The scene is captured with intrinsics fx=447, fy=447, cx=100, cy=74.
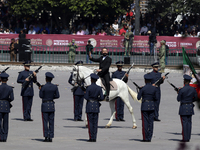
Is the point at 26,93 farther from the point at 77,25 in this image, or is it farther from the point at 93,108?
the point at 77,25

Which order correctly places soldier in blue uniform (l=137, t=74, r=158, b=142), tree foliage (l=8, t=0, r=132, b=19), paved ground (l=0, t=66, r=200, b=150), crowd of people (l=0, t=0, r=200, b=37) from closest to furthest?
1. paved ground (l=0, t=66, r=200, b=150)
2. soldier in blue uniform (l=137, t=74, r=158, b=142)
3. tree foliage (l=8, t=0, r=132, b=19)
4. crowd of people (l=0, t=0, r=200, b=37)

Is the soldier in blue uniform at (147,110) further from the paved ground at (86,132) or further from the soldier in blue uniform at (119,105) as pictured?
the soldier in blue uniform at (119,105)

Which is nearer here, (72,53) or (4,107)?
(4,107)

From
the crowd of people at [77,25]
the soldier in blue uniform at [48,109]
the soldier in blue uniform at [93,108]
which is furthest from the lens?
the crowd of people at [77,25]

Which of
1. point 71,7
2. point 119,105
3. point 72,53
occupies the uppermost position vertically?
point 71,7

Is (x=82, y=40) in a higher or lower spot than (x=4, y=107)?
higher

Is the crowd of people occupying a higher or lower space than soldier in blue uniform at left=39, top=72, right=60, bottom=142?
higher

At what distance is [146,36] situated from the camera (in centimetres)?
2905

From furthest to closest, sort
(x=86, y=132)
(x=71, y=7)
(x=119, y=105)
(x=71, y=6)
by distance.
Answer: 1. (x=71, y=6)
2. (x=71, y=7)
3. (x=119, y=105)
4. (x=86, y=132)

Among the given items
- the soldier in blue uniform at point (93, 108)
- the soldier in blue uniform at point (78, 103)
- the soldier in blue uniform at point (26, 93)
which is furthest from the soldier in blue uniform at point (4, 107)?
the soldier in blue uniform at point (78, 103)

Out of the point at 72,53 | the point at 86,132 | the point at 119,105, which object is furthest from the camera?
the point at 72,53

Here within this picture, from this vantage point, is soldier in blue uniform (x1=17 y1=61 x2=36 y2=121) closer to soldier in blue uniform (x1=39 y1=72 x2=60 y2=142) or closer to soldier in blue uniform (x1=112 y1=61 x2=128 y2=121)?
soldier in blue uniform (x1=112 y1=61 x2=128 y2=121)

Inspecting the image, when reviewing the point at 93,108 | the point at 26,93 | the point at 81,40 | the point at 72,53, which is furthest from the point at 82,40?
the point at 93,108

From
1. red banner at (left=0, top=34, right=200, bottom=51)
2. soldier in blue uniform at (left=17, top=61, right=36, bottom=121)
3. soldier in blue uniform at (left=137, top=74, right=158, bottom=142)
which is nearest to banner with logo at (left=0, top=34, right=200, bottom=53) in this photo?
red banner at (left=0, top=34, right=200, bottom=51)
